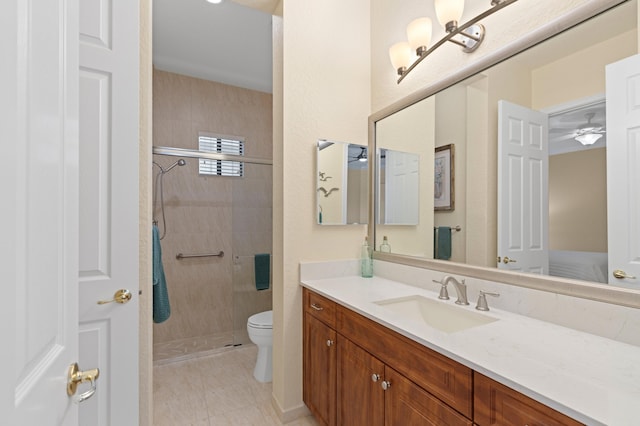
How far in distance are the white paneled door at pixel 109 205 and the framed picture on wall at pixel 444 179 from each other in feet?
5.00

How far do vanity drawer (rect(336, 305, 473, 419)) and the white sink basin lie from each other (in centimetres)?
19

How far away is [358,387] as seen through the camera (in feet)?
4.35

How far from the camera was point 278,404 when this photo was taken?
73.9 inches

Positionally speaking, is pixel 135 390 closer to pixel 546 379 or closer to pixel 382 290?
pixel 382 290

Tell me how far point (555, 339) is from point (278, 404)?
161 cm

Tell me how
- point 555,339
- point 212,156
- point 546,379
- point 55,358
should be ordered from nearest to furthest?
point 55,358, point 546,379, point 555,339, point 212,156

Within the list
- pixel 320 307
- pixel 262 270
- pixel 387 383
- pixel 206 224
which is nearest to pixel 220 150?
pixel 206 224

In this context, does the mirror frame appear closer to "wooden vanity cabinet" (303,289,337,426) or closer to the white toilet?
"wooden vanity cabinet" (303,289,337,426)

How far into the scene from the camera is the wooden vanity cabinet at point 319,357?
1538 millimetres

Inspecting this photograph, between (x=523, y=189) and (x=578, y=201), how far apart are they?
0.63ft

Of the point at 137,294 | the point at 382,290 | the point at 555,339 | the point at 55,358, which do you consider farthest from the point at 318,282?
the point at 55,358

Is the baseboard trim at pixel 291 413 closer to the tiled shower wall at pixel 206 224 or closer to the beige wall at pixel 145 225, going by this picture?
the beige wall at pixel 145 225

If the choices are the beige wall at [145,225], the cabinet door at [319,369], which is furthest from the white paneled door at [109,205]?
the cabinet door at [319,369]

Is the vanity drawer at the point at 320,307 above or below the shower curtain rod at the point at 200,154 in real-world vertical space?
below
